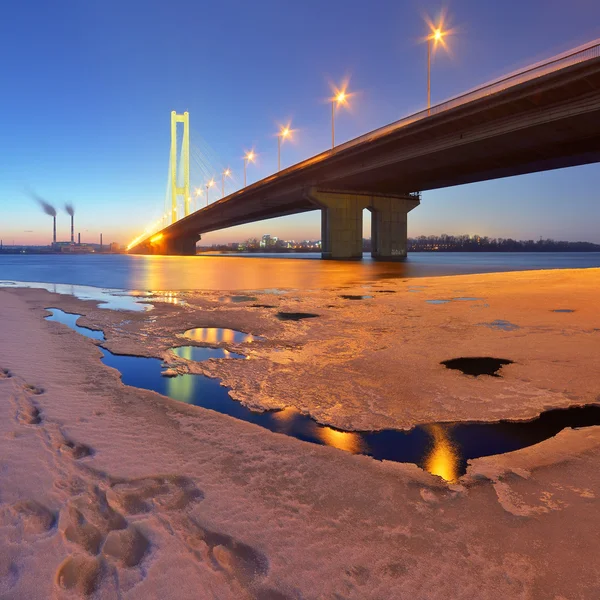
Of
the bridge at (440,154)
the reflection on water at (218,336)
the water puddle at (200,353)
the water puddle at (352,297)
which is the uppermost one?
the bridge at (440,154)

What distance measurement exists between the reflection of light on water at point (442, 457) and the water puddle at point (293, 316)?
20.2 feet

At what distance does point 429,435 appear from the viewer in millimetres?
3543

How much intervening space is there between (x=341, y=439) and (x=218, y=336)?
15.4 feet

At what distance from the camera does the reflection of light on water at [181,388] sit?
4.50 meters

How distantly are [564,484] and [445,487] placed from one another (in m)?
0.78

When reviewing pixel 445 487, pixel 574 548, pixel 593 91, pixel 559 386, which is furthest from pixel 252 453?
pixel 593 91

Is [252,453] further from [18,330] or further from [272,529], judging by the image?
[18,330]

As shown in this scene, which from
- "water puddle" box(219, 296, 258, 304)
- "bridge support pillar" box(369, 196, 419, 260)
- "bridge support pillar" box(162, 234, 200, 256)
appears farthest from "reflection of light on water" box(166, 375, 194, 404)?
"bridge support pillar" box(162, 234, 200, 256)

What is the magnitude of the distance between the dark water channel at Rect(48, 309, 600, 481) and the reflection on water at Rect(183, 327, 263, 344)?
9.25 feet

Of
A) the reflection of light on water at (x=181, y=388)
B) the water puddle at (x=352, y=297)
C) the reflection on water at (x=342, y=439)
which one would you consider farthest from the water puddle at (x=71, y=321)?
the water puddle at (x=352, y=297)

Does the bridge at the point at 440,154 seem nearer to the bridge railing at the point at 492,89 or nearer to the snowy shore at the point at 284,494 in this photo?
the bridge railing at the point at 492,89

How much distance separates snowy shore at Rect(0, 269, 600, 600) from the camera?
1.90m

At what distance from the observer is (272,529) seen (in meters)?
2.23

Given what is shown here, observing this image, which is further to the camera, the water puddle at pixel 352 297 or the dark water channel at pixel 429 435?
the water puddle at pixel 352 297
